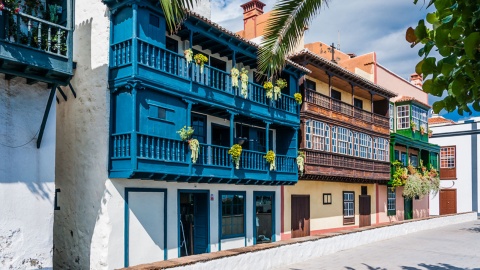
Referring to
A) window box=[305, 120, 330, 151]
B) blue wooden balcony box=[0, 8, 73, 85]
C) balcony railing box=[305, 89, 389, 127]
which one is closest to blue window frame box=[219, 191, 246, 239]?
window box=[305, 120, 330, 151]

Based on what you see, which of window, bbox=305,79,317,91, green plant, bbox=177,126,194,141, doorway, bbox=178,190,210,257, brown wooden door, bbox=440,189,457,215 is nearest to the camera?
green plant, bbox=177,126,194,141

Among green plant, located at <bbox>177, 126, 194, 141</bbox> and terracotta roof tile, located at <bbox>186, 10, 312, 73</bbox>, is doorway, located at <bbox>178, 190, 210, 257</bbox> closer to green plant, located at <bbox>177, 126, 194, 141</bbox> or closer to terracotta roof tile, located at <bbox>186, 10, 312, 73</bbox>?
green plant, located at <bbox>177, 126, 194, 141</bbox>

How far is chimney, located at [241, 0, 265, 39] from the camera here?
79.1 feet

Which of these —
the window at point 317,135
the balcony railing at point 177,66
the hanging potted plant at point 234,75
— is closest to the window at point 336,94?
the window at point 317,135

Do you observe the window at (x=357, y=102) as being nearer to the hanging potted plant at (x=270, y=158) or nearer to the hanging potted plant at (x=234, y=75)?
the hanging potted plant at (x=270, y=158)

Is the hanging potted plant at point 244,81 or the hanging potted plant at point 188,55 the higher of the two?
the hanging potted plant at point 188,55

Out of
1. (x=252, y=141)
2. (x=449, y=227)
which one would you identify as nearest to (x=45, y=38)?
(x=252, y=141)

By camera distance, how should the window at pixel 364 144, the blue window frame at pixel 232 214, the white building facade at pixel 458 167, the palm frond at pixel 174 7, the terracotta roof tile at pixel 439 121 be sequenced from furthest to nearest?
the terracotta roof tile at pixel 439 121 → the white building facade at pixel 458 167 → the window at pixel 364 144 → the blue window frame at pixel 232 214 → the palm frond at pixel 174 7

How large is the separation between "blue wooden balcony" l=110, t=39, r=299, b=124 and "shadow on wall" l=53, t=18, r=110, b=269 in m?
0.84

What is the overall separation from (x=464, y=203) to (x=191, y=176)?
102ft

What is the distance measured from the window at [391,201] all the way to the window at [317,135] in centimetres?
999

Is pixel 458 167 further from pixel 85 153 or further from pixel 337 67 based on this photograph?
pixel 85 153

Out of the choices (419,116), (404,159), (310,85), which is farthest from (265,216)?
(419,116)

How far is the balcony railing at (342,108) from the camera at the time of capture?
838 inches
